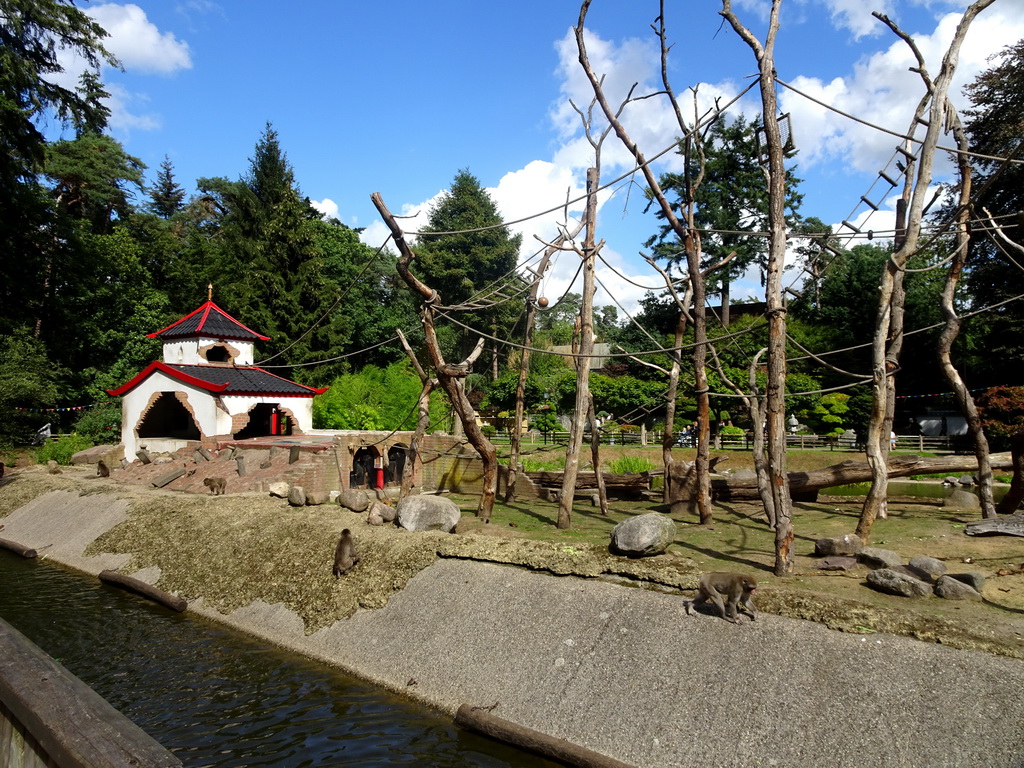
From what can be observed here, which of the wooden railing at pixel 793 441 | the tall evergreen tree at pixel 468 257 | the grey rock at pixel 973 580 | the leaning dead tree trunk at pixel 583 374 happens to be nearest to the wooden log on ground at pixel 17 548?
the leaning dead tree trunk at pixel 583 374

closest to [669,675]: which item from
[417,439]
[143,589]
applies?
[417,439]

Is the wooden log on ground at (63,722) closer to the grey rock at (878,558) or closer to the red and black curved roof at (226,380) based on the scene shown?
the grey rock at (878,558)

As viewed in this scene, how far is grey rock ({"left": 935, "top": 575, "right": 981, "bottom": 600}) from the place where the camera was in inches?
385

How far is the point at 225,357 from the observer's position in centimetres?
2970

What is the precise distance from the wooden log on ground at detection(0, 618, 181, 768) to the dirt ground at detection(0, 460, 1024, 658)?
8602 mm

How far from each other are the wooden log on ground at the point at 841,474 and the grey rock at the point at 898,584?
8.83m

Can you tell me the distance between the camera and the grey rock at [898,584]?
32.6 ft

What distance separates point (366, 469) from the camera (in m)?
24.4

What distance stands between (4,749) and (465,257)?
53069 millimetres

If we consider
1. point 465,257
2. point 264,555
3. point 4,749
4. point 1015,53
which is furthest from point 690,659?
point 465,257

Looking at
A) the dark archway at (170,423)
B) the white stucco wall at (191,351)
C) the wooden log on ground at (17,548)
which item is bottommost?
the wooden log on ground at (17,548)

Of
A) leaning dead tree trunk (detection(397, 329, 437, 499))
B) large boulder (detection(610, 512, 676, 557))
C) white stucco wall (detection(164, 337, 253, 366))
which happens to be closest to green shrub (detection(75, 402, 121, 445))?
white stucco wall (detection(164, 337, 253, 366))

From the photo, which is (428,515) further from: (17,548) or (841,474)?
(17,548)

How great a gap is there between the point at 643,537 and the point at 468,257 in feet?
150
